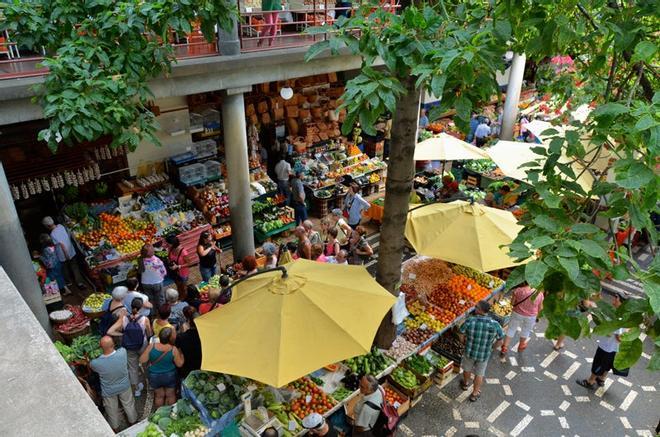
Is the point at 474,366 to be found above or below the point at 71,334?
below

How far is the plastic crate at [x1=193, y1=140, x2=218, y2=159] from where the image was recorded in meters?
12.2

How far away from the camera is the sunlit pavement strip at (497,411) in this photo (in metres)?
7.10

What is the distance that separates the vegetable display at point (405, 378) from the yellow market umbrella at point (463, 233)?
1794 millimetres

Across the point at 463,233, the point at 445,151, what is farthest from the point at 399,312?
the point at 445,151

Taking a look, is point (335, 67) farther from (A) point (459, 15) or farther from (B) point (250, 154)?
(A) point (459, 15)

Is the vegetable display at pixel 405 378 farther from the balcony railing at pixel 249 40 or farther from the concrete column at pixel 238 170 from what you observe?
the balcony railing at pixel 249 40

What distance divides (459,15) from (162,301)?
6573 millimetres

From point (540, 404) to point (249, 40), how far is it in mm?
7858

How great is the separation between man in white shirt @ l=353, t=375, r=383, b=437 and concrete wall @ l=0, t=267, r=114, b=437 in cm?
407

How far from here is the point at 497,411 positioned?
7.24 m

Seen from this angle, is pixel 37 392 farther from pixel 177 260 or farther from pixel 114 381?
pixel 177 260

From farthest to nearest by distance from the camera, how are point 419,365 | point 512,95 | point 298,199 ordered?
point 512,95 < point 298,199 < point 419,365

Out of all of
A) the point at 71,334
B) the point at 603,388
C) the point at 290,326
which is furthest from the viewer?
the point at 71,334

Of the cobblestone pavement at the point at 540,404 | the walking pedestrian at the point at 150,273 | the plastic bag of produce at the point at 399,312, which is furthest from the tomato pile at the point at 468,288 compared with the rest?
the walking pedestrian at the point at 150,273
